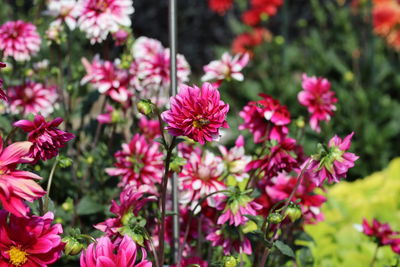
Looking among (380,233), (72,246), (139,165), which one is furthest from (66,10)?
(380,233)

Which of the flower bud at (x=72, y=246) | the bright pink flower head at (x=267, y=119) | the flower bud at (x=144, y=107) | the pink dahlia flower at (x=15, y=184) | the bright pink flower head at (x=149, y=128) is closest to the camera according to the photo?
the pink dahlia flower at (x=15, y=184)

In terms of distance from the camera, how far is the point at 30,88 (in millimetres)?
1626

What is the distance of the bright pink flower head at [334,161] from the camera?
1050 mm

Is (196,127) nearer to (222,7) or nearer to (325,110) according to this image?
(325,110)

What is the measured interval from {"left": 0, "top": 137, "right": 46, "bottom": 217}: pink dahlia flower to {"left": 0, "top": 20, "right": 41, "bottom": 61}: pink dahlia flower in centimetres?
72

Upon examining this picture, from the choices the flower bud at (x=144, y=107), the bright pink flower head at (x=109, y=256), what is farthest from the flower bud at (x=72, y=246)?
the flower bud at (x=144, y=107)

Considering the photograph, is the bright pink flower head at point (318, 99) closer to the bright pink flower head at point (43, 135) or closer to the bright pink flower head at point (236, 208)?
the bright pink flower head at point (236, 208)

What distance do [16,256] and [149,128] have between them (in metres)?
0.85

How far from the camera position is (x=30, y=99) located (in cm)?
162

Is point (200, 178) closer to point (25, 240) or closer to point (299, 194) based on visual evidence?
point (299, 194)

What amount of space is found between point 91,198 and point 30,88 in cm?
35

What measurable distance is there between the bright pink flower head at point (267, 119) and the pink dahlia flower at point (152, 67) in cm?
26

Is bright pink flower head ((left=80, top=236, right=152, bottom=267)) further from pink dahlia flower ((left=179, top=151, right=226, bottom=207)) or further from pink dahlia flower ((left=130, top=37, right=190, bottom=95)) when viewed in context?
pink dahlia flower ((left=130, top=37, right=190, bottom=95))

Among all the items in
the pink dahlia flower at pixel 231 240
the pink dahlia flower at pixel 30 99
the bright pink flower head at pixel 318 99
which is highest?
the bright pink flower head at pixel 318 99
